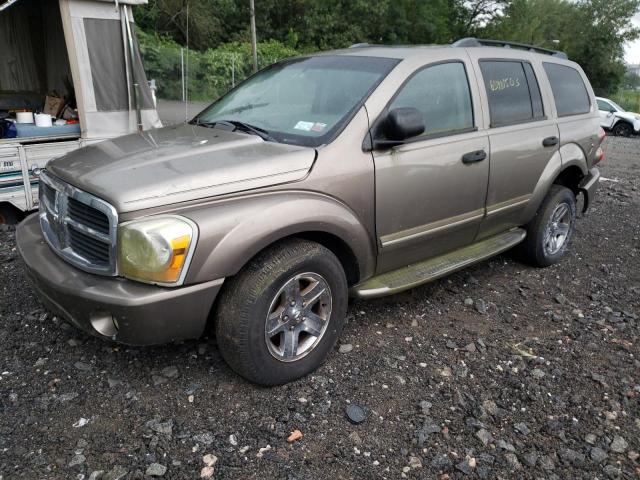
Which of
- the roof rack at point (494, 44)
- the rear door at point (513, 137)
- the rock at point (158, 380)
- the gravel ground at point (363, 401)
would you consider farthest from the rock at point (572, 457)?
the roof rack at point (494, 44)

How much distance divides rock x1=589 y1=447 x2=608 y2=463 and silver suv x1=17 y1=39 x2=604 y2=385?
4.29 feet

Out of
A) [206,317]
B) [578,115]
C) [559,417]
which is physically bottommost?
[559,417]

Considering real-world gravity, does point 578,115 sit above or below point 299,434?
above

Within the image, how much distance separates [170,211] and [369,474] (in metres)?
1.48

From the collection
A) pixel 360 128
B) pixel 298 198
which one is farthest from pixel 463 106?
pixel 298 198

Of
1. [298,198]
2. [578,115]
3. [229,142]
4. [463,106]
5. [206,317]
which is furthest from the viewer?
[578,115]

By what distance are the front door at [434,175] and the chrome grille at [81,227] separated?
4.84ft

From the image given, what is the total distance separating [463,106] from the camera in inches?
144

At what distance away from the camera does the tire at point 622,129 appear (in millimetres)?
19487

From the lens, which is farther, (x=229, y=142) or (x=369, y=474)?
(x=229, y=142)

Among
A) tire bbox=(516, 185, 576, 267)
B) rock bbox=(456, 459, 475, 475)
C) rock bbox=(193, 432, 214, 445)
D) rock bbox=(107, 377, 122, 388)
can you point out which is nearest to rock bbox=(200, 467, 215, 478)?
rock bbox=(193, 432, 214, 445)

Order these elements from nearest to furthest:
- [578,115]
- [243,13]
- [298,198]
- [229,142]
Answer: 1. [298,198]
2. [229,142]
3. [578,115]
4. [243,13]

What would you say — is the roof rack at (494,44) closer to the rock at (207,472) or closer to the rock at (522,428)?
the rock at (522,428)

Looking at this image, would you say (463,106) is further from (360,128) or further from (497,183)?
(360,128)
